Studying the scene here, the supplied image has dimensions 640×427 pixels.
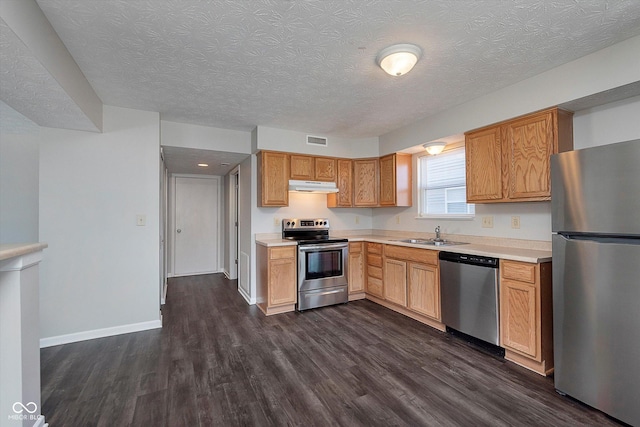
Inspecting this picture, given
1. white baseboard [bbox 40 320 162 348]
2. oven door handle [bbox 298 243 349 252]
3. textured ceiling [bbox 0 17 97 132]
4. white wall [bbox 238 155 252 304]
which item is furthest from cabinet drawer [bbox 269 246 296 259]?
textured ceiling [bbox 0 17 97 132]

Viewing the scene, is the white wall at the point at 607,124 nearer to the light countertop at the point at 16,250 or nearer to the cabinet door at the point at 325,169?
the cabinet door at the point at 325,169

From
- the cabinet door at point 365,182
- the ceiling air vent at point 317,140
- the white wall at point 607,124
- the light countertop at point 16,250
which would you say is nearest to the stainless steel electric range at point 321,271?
the cabinet door at point 365,182

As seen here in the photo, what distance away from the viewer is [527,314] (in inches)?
88.0

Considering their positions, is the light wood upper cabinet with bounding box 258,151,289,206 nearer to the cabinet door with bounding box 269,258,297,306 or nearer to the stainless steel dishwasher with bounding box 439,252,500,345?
the cabinet door with bounding box 269,258,297,306

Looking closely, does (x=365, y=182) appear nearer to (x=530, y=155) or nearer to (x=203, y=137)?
(x=530, y=155)

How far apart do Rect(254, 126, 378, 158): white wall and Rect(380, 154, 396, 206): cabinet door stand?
0.88ft

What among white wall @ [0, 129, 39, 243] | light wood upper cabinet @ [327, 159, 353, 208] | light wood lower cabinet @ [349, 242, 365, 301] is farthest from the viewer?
light wood upper cabinet @ [327, 159, 353, 208]

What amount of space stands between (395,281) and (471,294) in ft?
3.37

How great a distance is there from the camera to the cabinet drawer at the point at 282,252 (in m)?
3.53

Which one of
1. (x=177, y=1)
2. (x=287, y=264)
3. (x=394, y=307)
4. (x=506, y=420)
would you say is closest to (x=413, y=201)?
(x=394, y=307)

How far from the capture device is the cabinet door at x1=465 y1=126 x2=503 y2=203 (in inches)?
109

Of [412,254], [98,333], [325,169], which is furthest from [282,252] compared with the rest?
[98,333]

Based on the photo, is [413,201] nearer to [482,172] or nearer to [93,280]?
[482,172]

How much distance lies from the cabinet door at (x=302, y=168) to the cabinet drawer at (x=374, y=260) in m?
1.43
